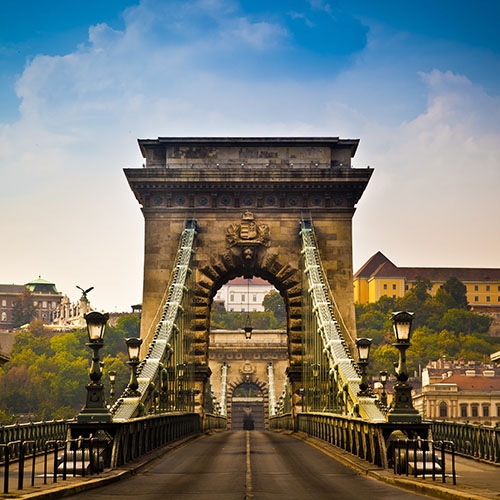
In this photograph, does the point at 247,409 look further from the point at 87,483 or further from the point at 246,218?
the point at 87,483

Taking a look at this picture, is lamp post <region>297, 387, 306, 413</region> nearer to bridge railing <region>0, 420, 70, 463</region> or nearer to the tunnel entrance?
bridge railing <region>0, 420, 70, 463</region>

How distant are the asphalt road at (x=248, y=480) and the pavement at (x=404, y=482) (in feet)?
0.76

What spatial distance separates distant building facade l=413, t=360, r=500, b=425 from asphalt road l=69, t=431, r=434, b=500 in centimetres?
9423

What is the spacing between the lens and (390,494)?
65.7ft

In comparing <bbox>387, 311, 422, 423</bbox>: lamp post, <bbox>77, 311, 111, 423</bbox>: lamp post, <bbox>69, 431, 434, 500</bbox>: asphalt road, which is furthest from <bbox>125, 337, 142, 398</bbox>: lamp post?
<bbox>387, 311, 422, 423</bbox>: lamp post

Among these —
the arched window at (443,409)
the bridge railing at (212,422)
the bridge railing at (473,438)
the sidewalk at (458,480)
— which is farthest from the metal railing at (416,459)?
the arched window at (443,409)

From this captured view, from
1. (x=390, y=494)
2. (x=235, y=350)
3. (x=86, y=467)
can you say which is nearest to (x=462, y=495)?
(x=390, y=494)

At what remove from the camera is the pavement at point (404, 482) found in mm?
18344

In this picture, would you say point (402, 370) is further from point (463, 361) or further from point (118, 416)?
point (463, 361)

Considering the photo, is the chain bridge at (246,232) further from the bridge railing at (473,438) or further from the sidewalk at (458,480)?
the sidewalk at (458,480)

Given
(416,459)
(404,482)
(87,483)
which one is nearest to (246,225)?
(416,459)

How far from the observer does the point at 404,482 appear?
70.4 ft

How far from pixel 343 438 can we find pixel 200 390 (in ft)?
69.8

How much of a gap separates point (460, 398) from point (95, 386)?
366 ft
